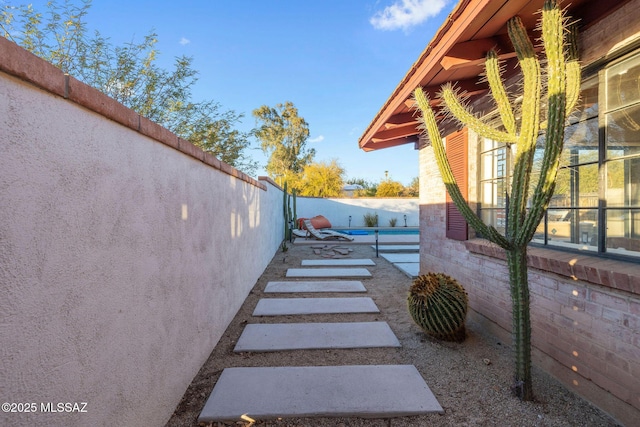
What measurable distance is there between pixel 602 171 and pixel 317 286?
4.65 m

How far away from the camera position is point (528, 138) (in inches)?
92.0

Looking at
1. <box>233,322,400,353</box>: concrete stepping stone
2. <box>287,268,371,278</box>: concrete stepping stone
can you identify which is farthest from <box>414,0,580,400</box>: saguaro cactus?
<box>287,268,371,278</box>: concrete stepping stone

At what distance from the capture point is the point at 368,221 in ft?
68.4

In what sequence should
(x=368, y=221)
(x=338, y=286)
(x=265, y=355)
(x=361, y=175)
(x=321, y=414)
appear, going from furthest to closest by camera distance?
(x=361, y=175) < (x=368, y=221) < (x=338, y=286) < (x=265, y=355) < (x=321, y=414)

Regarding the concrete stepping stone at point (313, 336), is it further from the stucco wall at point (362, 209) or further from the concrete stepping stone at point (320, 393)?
the stucco wall at point (362, 209)

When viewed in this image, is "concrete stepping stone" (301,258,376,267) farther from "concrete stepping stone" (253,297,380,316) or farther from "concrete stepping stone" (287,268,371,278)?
"concrete stepping stone" (253,297,380,316)

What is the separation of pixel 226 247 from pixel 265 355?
4.79ft

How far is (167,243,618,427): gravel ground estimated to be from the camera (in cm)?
233

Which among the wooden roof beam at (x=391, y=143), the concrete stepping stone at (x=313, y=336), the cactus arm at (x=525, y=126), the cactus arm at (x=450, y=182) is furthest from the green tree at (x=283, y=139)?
the cactus arm at (x=525, y=126)

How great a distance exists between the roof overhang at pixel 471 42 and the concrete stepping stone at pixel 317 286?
3448mm

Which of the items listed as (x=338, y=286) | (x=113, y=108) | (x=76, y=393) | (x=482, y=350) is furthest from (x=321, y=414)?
(x=338, y=286)

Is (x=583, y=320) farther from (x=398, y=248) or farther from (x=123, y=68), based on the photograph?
(x=398, y=248)

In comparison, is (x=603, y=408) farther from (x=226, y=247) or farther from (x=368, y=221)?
(x=368, y=221)

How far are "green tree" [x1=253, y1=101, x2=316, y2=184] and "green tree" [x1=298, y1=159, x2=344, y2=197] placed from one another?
0.96 meters
